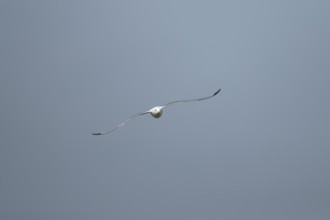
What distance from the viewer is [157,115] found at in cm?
4241
